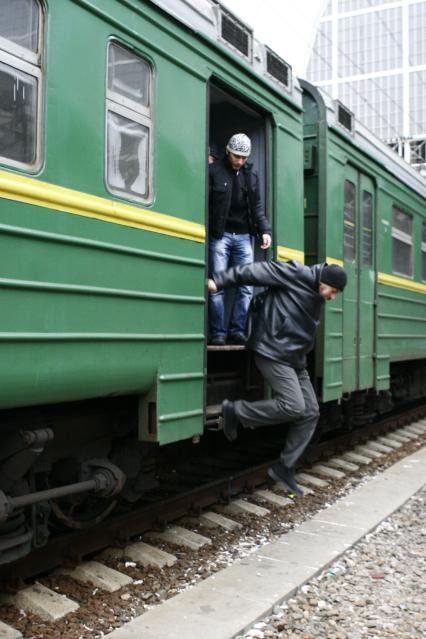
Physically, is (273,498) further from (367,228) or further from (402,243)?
(402,243)

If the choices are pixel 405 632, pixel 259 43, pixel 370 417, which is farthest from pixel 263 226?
pixel 370 417

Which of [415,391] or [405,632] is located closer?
[405,632]

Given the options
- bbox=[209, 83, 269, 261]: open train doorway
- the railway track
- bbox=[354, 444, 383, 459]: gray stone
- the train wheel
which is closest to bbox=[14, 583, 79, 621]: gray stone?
the railway track

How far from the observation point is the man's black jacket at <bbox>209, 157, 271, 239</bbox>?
5.11 meters

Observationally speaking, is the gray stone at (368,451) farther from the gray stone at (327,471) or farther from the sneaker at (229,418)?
the sneaker at (229,418)

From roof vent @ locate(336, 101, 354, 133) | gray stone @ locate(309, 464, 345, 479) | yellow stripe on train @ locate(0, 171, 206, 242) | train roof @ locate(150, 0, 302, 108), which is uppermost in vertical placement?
roof vent @ locate(336, 101, 354, 133)

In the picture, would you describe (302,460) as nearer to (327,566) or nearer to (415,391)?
(327,566)

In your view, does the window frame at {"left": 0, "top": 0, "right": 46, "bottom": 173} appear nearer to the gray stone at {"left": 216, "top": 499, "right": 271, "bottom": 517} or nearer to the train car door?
the gray stone at {"left": 216, "top": 499, "right": 271, "bottom": 517}

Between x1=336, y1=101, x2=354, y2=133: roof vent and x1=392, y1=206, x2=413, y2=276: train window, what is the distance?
1556 millimetres

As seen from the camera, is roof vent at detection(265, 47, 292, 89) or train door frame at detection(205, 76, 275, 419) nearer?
train door frame at detection(205, 76, 275, 419)

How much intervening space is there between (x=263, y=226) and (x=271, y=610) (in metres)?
2.72

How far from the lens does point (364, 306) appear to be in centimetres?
728

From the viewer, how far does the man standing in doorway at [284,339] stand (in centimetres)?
485

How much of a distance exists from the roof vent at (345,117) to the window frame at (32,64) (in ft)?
13.6
